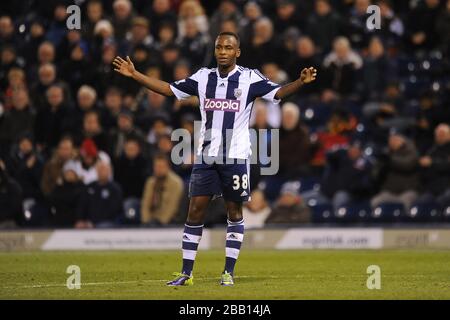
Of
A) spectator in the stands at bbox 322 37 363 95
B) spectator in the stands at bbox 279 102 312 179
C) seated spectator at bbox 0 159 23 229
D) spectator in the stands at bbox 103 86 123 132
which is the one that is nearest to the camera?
seated spectator at bbox 0 159 23 229

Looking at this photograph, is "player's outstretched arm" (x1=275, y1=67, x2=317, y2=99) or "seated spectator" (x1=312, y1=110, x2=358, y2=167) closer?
"player's outstretched arm" (x1=275, y1=67, x2=317, y2=99)

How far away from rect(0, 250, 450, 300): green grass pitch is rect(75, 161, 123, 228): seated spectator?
5.40ft

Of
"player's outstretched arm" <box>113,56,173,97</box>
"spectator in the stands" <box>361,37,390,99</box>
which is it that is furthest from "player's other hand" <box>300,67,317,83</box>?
"spectator in the stands" <box>361,37,390,99</box>

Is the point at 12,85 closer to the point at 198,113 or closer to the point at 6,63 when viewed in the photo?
→ the point at 6,63

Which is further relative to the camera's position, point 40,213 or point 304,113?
point 304,113

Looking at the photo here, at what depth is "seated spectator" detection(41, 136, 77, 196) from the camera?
1905 cm

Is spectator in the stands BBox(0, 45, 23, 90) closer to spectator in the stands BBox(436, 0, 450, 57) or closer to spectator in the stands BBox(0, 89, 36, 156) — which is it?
spectator in the stands BBox(0, 89, 36, 156)

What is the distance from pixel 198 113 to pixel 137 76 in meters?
8.64

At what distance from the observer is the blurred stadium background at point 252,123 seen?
60.6 ft

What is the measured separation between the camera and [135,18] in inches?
846
